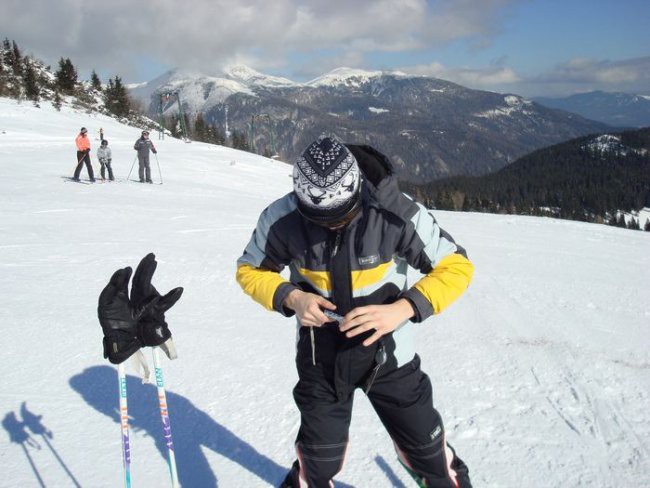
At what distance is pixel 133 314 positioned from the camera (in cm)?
236

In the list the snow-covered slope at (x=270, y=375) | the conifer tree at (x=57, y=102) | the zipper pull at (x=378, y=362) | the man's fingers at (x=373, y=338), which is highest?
the conifer tree at (x=57, y=102)

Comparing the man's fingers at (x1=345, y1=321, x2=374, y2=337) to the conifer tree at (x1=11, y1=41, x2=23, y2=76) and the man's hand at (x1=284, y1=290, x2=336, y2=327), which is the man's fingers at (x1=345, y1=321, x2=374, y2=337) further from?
the conifer tree at (x1=11, y1=41, x2=23, y2=76)

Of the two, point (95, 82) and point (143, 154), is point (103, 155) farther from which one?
point (95, 82)

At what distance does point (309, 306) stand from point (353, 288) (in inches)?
10.5

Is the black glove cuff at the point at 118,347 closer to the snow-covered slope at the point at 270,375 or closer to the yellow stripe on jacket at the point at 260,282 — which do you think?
the yellow stripe on jacket at the point at 260,282

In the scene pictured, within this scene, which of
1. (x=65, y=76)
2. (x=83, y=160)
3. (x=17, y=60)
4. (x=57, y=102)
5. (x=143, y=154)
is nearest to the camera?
(x=83, y=160)

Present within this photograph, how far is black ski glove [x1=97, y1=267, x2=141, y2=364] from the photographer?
88.2 inches

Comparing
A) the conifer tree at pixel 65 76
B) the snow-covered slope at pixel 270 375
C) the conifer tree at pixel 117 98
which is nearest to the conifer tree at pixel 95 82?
the conifer tree at pixel 117 98

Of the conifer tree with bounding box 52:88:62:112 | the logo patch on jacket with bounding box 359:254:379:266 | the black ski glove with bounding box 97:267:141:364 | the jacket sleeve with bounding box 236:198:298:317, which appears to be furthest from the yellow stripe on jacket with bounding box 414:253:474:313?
the conifer tree with bounding box 52:88:62:112

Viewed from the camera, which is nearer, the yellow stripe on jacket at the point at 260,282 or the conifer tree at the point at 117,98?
the yellow stripe on jacket at the point at 260,282

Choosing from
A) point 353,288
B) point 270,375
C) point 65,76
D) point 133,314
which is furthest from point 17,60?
point 353,288

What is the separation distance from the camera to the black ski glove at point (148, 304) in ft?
7.70

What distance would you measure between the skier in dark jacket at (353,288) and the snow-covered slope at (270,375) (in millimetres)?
768

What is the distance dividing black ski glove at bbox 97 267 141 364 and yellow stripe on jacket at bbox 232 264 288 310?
0.56 meters
